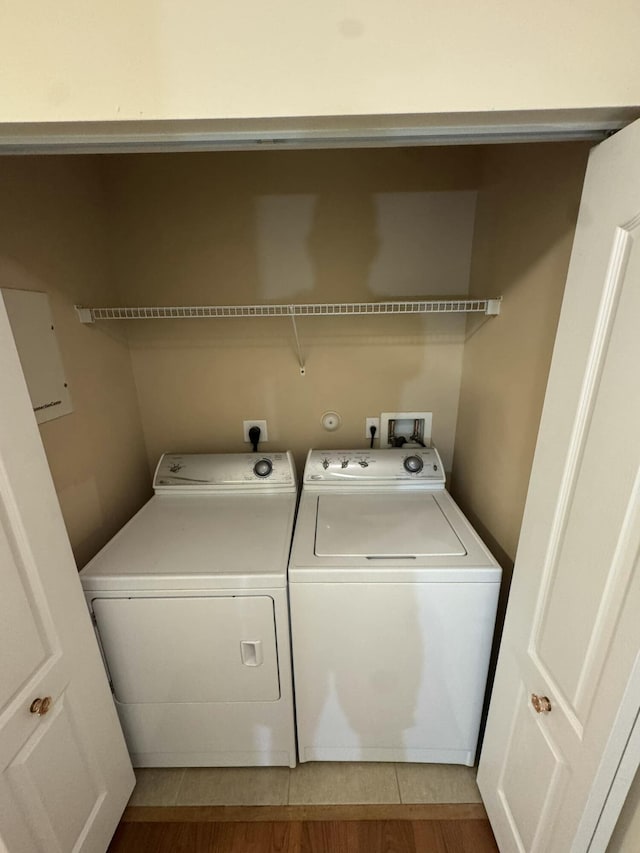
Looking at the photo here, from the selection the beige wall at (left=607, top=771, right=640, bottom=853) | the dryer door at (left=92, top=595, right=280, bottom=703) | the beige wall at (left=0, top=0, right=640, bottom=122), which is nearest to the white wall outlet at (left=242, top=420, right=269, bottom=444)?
the dryer door at (left=92, top=595, right=280, bottom=703)

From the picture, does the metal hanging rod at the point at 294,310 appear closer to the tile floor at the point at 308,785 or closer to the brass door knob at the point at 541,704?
the brass door knob at the point at 541,704

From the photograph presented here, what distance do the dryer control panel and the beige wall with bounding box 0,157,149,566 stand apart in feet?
3.04

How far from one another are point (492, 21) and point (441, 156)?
1173 millimetres

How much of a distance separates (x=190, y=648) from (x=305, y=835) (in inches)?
32.6

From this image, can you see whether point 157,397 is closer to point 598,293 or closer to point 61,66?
point 61,66

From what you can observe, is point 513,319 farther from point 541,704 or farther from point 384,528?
point 541,704

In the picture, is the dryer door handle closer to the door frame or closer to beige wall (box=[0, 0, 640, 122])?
the door frame

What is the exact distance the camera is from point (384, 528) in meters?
1.49

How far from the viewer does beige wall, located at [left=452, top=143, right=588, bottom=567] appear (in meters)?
1.14

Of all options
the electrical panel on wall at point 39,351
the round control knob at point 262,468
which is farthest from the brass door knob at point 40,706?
the round control knob at point 262,468

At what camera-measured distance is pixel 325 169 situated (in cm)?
165

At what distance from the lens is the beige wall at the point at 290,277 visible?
5.45 feet

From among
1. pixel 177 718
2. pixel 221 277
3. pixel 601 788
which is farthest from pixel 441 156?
pixel 177 718

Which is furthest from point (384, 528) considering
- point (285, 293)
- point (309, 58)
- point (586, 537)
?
point (309, 58)
